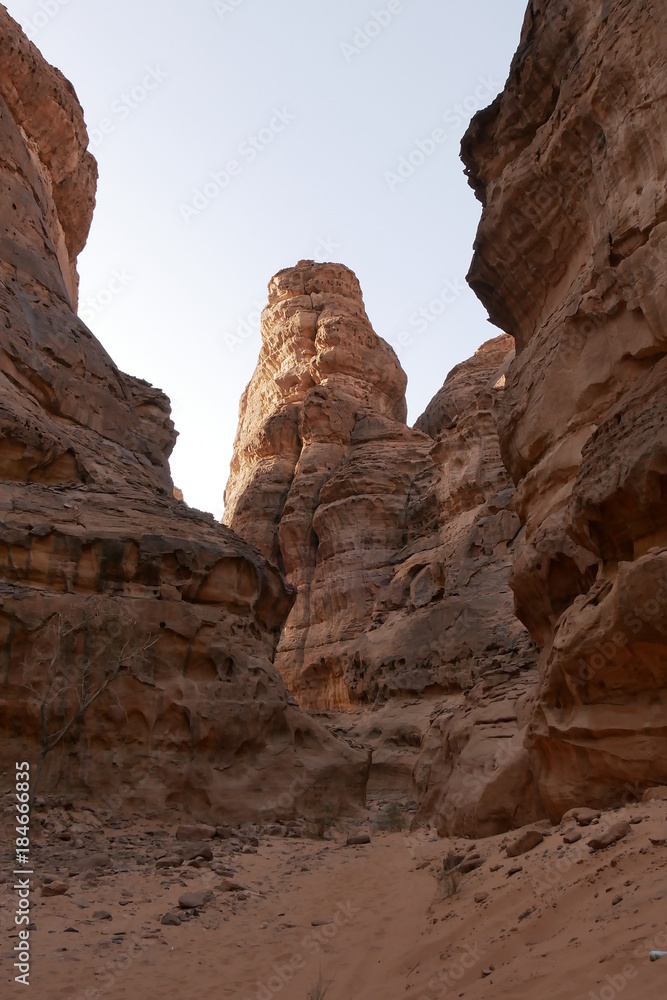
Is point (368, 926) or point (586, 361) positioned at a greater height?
point (586, 361)

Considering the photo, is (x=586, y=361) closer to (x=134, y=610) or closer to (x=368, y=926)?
(x=368, y=926)

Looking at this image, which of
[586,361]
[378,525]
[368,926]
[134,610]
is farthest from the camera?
[378,525]

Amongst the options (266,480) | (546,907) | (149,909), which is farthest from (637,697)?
(266,480)

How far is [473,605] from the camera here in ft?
86.4

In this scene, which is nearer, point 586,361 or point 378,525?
point 586,361

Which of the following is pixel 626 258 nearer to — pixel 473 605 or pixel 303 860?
pixel 303 860

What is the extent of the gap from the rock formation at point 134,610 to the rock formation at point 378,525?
3303mm

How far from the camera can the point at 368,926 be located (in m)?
7.01

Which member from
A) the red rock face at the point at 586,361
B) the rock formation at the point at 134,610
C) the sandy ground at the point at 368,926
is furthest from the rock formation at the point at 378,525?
the rock formation at the point at 134,610

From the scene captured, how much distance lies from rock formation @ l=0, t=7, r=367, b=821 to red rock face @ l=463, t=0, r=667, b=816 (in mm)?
5795

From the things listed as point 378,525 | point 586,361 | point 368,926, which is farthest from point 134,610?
point 378,525

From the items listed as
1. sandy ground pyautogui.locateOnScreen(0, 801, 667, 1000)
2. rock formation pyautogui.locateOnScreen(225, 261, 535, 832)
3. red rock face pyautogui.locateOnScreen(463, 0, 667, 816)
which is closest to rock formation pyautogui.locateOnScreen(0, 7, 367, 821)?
sandy ground pyautogui.locateOnScreen(0, 801, 667, 1000)

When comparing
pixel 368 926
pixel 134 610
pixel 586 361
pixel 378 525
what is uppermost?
pixel 378 525

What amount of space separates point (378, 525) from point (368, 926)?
3174cm
